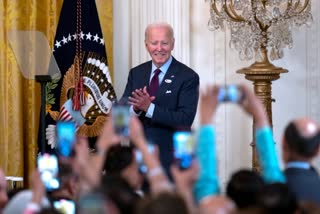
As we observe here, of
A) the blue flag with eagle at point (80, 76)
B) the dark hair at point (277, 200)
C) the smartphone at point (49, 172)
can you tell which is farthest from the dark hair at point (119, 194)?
the blue flag with eagle at point (80, 76)

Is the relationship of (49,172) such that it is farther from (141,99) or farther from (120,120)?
(141,99)

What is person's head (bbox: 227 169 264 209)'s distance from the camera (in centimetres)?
276

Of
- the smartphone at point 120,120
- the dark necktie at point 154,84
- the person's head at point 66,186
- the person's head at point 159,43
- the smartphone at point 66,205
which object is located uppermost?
the person's head at point 159,43

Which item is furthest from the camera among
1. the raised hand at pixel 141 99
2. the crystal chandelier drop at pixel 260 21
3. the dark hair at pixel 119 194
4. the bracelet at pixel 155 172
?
the crystal chandelier drop at pixel 260 21

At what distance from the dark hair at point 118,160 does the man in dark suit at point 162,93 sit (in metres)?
1.45

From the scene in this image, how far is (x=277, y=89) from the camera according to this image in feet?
21.4

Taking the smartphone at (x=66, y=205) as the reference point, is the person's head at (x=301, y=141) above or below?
above

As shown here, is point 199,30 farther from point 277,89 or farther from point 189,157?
point 189,157

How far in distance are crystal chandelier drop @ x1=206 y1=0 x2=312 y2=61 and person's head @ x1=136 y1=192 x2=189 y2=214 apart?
3431mm

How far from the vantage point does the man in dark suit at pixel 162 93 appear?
201 inches

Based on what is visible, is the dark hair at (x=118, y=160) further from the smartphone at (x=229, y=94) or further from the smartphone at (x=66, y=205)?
the smartphone at (x=229, y=94)

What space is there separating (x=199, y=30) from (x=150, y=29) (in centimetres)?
130

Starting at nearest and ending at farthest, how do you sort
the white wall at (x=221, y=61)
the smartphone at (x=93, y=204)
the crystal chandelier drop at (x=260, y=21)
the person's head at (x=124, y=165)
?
the smartphone at (x=93, y=204)
the person's head at (x=124, y=165)
the crystal chandelier drop at (x=260, y=21)
the white wall at (x=221, y=61)

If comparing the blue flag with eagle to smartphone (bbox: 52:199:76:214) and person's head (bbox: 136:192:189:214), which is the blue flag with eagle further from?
person's head (bbox: 136:192:189:214)
